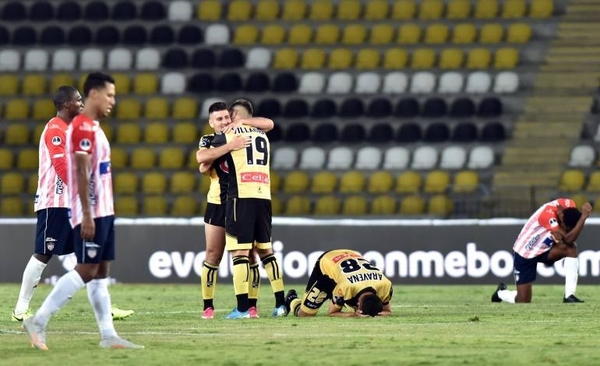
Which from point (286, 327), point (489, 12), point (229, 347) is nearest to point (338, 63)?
point (489, 12)

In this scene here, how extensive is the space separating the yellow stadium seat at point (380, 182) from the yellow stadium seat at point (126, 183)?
15.7 feet

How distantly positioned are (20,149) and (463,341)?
20.6 meters

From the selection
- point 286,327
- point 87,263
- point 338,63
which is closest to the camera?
point 87,263

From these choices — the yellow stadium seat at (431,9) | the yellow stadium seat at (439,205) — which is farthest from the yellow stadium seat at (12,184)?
the yellow stadium seat at (431,9)

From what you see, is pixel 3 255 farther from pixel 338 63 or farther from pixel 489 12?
pixel 489 12

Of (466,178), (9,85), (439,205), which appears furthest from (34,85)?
(439,205)

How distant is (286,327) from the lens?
43.1ft

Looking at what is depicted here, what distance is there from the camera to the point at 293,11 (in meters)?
32.9

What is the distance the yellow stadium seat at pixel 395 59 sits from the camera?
103 feet

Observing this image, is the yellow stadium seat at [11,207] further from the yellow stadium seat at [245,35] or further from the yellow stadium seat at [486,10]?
the yellow stadium seat at [486,10]

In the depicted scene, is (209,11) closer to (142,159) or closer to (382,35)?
(382,35)

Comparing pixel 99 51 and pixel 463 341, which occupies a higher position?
pixel 99 51

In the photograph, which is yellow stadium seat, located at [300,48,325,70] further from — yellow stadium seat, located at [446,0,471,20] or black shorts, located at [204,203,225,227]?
black shorts, located at [204,203,225,227]

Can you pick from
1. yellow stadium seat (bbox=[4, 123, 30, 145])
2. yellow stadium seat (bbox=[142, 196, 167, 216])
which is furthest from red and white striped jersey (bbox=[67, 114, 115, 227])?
yellow stadium seat (bbox=[4, 123, 30, 145])
